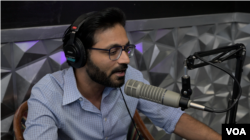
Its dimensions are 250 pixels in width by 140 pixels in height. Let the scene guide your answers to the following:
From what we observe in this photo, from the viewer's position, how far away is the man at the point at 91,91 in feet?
3.86

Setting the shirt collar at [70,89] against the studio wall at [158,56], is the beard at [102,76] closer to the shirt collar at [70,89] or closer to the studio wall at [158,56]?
the shirt collar at [70,89]

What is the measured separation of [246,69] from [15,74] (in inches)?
69.4

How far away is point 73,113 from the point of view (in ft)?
4.04

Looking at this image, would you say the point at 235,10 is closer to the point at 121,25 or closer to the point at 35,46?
the point at 121,25

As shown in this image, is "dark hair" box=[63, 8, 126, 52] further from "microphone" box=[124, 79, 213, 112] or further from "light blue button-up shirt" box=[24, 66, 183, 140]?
"microphone" box=[124, 79, 213, 112]

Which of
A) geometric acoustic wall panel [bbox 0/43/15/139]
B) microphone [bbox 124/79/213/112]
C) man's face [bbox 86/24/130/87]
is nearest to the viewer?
microphone [bbox 124/79/213/112]

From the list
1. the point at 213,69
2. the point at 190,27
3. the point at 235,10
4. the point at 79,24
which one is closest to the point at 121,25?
the point at 79,24

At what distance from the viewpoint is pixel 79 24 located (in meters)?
1.19

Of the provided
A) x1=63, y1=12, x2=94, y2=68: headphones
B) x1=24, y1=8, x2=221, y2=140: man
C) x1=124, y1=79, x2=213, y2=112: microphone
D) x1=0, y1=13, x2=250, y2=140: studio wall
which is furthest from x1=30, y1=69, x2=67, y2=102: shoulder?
x1=124, y1=79, x2=213, y2=112: microphone

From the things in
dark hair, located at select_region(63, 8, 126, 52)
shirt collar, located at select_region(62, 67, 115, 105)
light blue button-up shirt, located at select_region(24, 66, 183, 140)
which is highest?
dark hair, located at select_region(63, 8, 126, 52)

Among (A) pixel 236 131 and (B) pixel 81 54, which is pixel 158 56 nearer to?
(B) pixel 81 54

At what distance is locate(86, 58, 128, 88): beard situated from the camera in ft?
4.04

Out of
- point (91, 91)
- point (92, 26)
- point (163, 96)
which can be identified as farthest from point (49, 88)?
point (163, 96)

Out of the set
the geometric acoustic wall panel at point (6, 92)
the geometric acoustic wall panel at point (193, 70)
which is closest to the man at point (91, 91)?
the geometric acoustic wall panel at point (6, 92)
